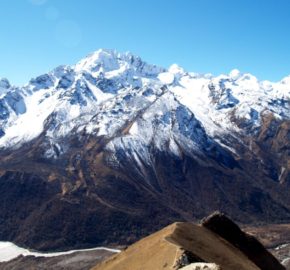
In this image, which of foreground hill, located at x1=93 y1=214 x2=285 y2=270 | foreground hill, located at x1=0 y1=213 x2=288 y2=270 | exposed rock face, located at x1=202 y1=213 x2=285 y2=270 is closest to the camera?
foreground hill, located at x1=0 y1=213 x2=288 y2=270

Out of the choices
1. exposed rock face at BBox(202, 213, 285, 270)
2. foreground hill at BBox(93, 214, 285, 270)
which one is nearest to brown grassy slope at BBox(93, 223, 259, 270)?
foreground hill at BBox(93, 214, 285, 270)

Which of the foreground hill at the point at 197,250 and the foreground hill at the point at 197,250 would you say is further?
the foreground hill at the point at 197,250

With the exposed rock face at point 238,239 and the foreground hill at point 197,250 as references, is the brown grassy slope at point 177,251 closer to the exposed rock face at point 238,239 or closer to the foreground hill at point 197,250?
the foreground hill at point 197,250

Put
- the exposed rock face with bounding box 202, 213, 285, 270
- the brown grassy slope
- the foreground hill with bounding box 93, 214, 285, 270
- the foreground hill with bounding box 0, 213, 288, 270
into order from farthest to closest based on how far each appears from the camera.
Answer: the exposed rock face with bounding box 202, 213, 285, 270 → the brown grassy slope → the foreground hill with bounding box 93, 214, 285, 270 → the foreground hill with bounding box 0, 213, 288, 270

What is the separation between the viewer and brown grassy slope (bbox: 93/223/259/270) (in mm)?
93750

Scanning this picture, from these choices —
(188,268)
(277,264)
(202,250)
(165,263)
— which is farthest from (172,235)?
(188,268)

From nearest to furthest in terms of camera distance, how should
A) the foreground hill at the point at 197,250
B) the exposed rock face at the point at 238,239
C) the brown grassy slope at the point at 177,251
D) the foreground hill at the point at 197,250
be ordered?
the foreground hill at the point at 197,250 < the foreground hill at the point at 197,250 < the brown grassy slope at the point at 177,251 < the exposed rock face at the point at 238,239

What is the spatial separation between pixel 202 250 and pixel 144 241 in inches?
701

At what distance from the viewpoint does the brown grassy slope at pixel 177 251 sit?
93.8 meters

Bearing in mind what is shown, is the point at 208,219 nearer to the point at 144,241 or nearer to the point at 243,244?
the point at 243,244

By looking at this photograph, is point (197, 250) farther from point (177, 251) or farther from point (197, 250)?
point (177, 251)

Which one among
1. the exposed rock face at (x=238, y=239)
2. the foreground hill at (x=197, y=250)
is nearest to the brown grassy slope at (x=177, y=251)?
the foreground hill at (x=197, y=250)

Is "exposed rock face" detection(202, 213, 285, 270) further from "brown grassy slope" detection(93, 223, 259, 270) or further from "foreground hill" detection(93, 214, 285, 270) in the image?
"brown grassy slope" detection(93, 223, 259, 270)

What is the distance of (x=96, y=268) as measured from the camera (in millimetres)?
119000
